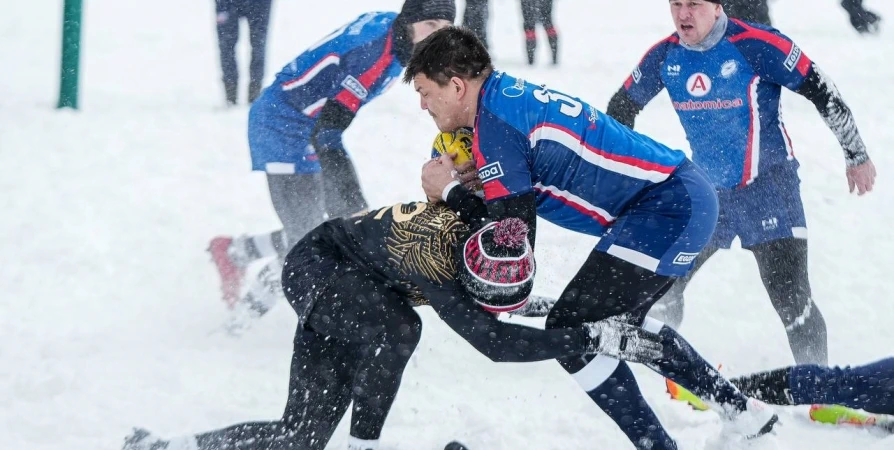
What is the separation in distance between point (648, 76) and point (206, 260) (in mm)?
2761

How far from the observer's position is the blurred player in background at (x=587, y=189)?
2.99 metres

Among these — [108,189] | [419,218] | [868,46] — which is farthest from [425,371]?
[868,46]

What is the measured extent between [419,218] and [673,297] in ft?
6.86

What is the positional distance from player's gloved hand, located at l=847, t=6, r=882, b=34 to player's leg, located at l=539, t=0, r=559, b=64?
3.40 metres

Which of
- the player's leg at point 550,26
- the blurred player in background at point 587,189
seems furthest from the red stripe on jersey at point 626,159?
the player's leg at point 550,26

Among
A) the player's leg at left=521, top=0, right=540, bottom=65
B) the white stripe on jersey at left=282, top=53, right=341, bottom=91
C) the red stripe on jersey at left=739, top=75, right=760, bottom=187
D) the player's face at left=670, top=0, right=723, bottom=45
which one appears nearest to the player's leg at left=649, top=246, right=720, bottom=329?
the red stripe on jersey at left=739, top=75, right=760, bottom=187

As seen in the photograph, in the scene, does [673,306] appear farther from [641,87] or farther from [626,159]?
[626,159]

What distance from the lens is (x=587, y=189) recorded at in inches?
123

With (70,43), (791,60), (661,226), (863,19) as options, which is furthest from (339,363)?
(863,19)

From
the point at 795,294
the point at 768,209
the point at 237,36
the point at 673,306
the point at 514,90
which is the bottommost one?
the point at 237,36

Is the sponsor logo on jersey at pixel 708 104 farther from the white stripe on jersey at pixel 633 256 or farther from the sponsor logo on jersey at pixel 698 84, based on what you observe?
the white stripe on jersey at pixel 633 256

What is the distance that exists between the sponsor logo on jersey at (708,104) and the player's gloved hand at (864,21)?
6208 mm

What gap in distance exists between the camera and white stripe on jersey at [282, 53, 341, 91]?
15.4 feet

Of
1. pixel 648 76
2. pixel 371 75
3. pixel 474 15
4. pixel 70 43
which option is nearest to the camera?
pixel 648 76
